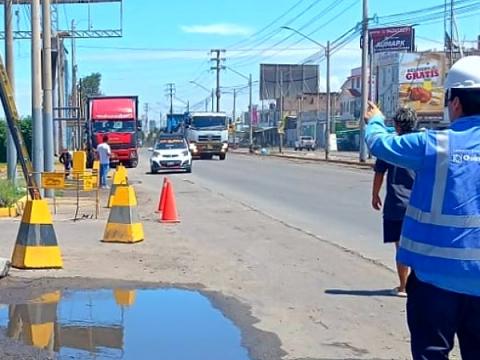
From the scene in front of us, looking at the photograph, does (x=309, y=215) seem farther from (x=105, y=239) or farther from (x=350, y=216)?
(x=105, y=239)

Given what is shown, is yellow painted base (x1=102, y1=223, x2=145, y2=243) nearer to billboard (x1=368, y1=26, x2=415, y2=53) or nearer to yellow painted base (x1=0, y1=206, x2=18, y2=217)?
yellow painted base (x1=0, y1=206, x2=18, y2=217)

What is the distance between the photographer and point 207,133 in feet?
202

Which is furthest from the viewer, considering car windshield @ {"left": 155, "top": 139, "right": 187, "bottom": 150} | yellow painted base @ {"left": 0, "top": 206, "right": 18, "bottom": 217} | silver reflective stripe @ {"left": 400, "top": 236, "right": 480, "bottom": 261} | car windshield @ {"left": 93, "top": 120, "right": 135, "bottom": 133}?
car windshield @ {"left": 93, "top": 120, "right": 135, "bottom": 133}

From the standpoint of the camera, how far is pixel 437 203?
380cm

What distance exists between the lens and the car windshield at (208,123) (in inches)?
2434

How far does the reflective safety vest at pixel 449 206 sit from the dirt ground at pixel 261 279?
3.21m

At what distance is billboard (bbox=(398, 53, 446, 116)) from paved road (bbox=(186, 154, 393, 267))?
139ft

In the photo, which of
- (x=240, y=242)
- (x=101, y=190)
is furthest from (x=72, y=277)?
(x=101, y=190)

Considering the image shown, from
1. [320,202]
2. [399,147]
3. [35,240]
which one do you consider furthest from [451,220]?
[320,202]

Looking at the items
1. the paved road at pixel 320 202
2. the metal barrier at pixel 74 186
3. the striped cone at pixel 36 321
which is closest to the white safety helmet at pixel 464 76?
the striped cone at pixel 36 321

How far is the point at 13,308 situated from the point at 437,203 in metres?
5.80

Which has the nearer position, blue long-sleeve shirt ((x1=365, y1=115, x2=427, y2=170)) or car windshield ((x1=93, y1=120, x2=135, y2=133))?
blue long-sleeve shirt ((x1=365, y1=115, x2=427, y2=170))

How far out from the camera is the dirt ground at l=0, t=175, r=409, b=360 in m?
7.46

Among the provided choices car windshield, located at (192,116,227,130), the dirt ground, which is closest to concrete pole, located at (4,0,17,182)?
the dirt ground
